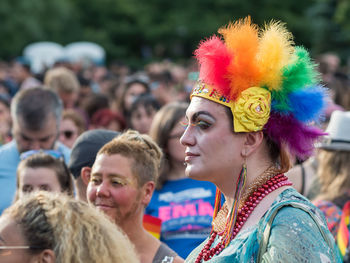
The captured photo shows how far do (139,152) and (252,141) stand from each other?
112 cm

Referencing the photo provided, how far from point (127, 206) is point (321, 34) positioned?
29349mm

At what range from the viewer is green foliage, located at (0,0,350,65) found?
3184 centimetres

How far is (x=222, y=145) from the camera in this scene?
258 centimetres

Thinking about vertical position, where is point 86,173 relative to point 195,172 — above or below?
below

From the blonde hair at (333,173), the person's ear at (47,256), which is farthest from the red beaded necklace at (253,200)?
the blonde hair at (333,173)

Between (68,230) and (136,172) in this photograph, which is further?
(136,172)

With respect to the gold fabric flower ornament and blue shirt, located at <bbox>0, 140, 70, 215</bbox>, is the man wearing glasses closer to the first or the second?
blue shirt, located at <bbox>0, 140, 70, 215</bbox>

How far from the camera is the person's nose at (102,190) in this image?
11.2ft

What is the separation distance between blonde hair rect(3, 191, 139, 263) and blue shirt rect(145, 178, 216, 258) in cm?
184

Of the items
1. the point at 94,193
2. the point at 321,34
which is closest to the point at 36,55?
the point at 321,34

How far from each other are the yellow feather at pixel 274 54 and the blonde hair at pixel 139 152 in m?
1.19

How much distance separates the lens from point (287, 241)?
89.3 inches

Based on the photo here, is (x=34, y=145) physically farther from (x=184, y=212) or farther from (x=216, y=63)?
(x=216, y=63)

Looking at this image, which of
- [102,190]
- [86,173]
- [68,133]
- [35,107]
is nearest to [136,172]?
[102,190]
